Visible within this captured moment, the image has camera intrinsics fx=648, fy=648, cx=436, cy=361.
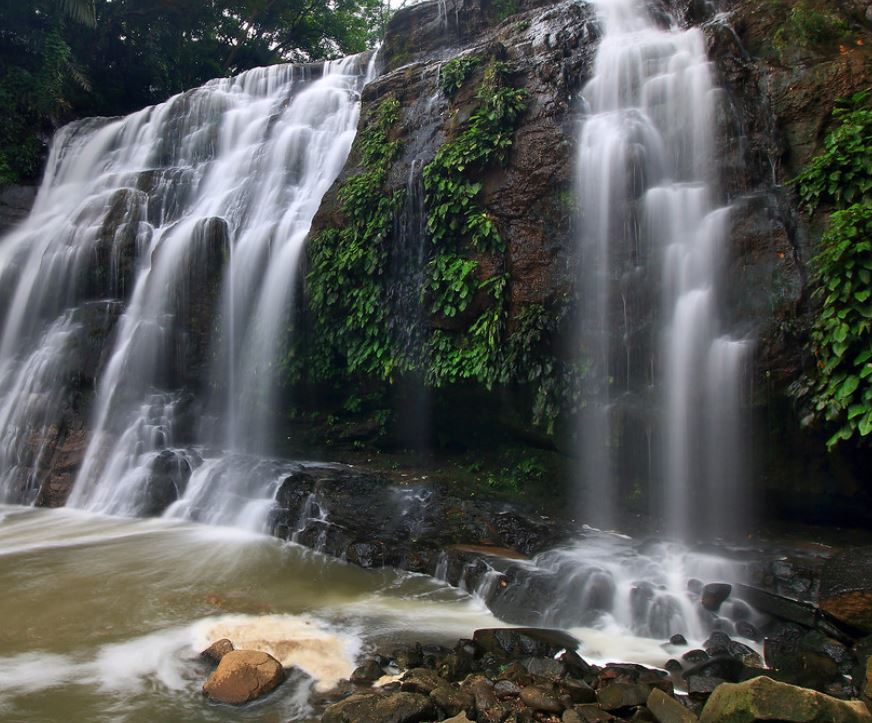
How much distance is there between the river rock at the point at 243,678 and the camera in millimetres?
4703

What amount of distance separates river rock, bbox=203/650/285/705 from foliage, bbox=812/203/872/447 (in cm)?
574

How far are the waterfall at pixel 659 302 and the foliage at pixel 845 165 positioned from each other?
3.14 ft

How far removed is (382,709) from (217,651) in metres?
1.73

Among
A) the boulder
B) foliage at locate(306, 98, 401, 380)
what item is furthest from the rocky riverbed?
foliage at locate(306, 98, 401, 380)

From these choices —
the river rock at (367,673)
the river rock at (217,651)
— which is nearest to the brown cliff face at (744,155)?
the river rock at (367,673)

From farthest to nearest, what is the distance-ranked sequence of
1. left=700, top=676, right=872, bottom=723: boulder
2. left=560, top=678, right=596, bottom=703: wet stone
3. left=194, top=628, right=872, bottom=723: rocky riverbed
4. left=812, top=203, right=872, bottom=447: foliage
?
left=812, top=203, right=872, bottom=447: foliage, left=560, top=678, right=596, bottom=703: wet stone, left=194, top=628, right=872, bottom=723: rocky riverbed, left=700, top=676, right=872, bottom=723: boulder

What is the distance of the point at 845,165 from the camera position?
24.1 ft

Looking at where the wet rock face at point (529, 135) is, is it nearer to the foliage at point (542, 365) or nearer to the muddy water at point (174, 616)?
the foliage at point (542, 365)

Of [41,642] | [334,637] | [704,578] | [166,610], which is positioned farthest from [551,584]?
[41,642]

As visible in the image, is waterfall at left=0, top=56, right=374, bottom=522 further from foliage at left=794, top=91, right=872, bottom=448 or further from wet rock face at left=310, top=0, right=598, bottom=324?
foliage at left=794, top=91, right=872, bottom=448

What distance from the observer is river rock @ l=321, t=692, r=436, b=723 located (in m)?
4.21

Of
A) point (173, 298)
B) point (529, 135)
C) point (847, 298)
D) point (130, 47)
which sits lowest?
point (847, 298)

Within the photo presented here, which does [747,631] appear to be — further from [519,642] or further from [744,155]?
[744,155]

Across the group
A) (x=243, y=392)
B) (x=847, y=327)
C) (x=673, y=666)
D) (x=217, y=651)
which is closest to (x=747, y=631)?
(x=673, y=666)
